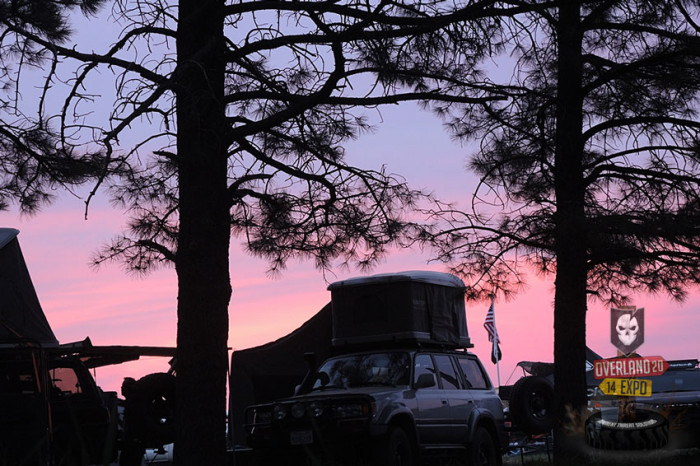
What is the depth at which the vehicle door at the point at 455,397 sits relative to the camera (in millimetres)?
12797

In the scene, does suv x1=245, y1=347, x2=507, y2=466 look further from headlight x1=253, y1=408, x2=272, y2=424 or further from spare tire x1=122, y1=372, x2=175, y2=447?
spare tire x1=122, y1=372, x2=175, y2=447

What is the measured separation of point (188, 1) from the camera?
10094 mm

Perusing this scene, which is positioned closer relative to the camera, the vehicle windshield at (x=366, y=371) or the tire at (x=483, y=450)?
the vehicle windshield at (x=366, y=371)

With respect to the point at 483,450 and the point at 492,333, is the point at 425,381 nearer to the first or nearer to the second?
the point at 483,450

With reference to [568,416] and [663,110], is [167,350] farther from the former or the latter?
[663,110]

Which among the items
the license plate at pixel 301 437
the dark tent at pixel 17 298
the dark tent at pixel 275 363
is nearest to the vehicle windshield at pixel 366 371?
the license plate at pixel 301 437

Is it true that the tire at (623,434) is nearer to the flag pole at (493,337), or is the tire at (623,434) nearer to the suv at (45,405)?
the suv at (45,405)

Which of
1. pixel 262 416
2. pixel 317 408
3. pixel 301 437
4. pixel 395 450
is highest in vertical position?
pixel 317 408

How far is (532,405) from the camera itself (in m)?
14.3

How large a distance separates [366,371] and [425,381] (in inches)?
33.1

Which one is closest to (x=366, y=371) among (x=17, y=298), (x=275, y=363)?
(x=275, y=363)

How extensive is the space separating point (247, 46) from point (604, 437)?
787 centimetres

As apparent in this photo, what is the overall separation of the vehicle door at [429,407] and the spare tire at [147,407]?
3.22m

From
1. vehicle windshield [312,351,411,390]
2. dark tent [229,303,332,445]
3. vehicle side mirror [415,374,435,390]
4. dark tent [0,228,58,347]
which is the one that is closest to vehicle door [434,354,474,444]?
vehicle side mirror [415,374,435,390]
